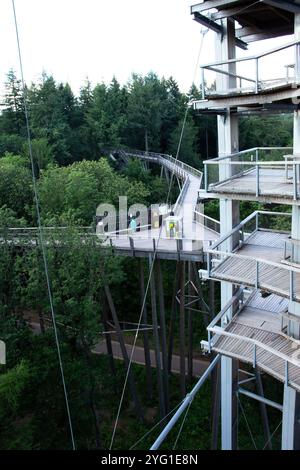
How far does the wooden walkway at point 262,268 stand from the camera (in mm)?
5736

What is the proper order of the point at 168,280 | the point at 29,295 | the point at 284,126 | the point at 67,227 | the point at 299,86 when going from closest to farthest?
the point at 299,86, the point at 29,295, the point at 67,227, the point at 168,280, the point at 284,126

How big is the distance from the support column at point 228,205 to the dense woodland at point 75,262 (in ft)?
13.0

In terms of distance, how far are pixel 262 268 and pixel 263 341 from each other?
3.27 feet

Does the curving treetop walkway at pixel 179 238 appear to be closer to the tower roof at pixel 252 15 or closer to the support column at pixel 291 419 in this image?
the tower roof at pixel 252 15

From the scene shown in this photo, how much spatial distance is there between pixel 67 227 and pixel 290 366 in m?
7.19

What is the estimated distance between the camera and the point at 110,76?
125 feet

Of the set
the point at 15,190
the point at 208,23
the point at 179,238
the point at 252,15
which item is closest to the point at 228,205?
the point at 208,23

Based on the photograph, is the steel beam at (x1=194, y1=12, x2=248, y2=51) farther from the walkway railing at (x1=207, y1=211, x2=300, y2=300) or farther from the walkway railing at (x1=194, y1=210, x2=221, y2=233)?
the walkway railing at (x1=194, y1=210, x2=221, y2=233)

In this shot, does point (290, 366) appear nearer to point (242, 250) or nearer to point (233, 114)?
point (242, 250)

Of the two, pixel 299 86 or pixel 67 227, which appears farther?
pixel 67 227

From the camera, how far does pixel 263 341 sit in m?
6.11

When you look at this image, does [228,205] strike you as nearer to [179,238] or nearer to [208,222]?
[179,238]

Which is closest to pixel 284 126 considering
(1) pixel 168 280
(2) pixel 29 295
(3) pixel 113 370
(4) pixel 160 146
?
(4) pixel 160 146
